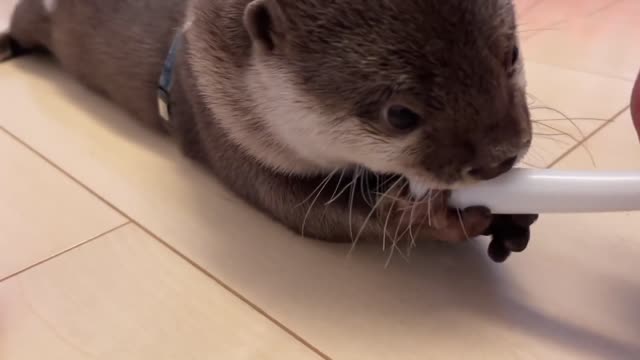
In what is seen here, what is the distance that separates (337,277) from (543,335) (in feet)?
1.02

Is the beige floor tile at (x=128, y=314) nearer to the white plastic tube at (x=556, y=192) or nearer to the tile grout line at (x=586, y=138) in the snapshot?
the white plastic tube at (x=556, y=192)

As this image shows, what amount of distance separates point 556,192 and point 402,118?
8.8 inches

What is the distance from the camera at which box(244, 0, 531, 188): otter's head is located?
896mm

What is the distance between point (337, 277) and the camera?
46.1 inches

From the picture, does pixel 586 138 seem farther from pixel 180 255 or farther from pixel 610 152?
pixel 180 255

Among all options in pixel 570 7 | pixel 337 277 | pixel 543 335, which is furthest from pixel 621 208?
pixel 570 7

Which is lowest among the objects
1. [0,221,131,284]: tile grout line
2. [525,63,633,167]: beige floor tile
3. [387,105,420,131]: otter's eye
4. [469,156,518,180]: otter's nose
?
[0,221,131,284]: tile grout line

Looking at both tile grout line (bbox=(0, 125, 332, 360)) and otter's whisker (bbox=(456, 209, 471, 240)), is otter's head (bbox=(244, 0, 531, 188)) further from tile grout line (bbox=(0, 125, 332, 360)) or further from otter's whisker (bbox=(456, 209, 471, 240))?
tile grout line (bbox=(0, 125, 332, 360))

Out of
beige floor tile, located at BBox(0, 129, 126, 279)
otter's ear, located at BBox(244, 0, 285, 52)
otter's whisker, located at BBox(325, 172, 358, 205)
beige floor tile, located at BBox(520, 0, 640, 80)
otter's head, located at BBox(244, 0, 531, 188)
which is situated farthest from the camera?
beige floor tile, located at BBox(520, 0, 640, 80)

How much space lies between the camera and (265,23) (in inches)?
40.8

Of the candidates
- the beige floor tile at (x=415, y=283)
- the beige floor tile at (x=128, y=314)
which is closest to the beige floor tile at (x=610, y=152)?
the beige floor tile at (x=415, y=283)

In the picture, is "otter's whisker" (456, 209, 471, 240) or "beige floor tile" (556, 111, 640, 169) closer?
"otter's whisker" (456, 209, 471, 240)

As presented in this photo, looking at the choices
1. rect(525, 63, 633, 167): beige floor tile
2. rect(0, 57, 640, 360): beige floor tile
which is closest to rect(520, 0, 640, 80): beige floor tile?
rect(525, 63, 633, 167): beige floor tile

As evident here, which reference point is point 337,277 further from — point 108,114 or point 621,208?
point 108,114
